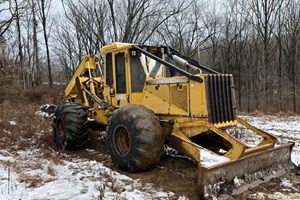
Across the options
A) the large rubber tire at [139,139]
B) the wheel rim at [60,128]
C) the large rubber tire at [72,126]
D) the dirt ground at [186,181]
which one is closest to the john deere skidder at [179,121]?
the large rubber tire at [139,139]

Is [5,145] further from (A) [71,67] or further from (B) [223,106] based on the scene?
(A) [71,67]

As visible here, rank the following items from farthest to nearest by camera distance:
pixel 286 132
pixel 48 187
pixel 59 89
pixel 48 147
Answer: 1. pixel 59 89
2. pixel 286 132
3. pixel 48 147
4. pixel 48 187

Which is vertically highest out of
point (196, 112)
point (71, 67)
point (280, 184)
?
point (71, 67)

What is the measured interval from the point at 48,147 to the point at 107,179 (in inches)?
149

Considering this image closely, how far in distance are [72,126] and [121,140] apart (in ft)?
6.37

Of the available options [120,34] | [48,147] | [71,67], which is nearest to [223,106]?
[48,147]

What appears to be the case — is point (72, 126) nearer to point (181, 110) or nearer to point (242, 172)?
point (181, 110)

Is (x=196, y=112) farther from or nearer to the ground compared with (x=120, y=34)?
nearer to the ground

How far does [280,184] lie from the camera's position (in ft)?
19.0

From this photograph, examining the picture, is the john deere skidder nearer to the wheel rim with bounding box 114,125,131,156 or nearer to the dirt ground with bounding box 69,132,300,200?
the wheel rim with bounding box 114,125,131,156

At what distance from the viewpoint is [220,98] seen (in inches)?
251

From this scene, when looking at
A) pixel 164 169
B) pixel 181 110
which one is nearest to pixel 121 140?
pixel 164 169

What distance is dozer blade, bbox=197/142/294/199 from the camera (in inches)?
200

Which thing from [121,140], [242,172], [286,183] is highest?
[121,140]
